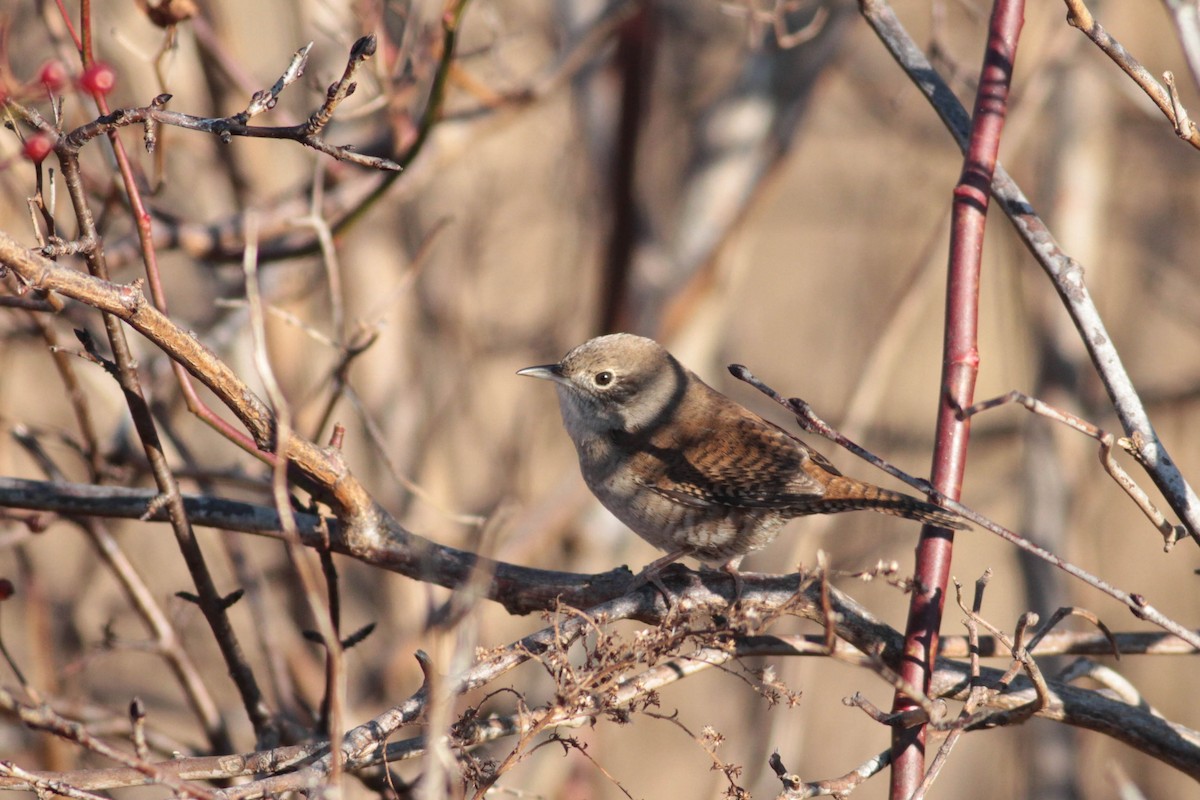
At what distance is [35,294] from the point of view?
2.20 meters

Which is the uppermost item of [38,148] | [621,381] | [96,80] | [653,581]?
[621,381]

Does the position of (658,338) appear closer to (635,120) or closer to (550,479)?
(635,120)

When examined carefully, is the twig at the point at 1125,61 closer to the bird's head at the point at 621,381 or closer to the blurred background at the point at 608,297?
the blurred background at the point at 608,297

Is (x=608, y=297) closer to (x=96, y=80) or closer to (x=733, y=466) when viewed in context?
(x=733, y=466)

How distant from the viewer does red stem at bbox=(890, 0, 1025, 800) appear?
6.62ft

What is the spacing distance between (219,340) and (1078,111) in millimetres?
4669

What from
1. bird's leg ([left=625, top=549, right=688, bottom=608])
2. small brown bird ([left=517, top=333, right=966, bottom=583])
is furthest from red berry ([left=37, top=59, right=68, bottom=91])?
small brown bird ([left=517, top=333, right=966, bottom=583])

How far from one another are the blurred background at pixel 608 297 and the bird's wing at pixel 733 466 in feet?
3.14

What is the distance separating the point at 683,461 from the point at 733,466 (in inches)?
6.7

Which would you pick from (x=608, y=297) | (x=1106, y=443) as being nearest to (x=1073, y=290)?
(x=1106, y=443)

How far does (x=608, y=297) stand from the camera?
16.8 ft

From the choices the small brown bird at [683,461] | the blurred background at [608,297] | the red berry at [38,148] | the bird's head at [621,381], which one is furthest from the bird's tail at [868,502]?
the red berry at [38,148]

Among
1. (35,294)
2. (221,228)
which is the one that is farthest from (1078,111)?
(35,294)

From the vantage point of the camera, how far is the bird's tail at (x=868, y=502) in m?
2.80
